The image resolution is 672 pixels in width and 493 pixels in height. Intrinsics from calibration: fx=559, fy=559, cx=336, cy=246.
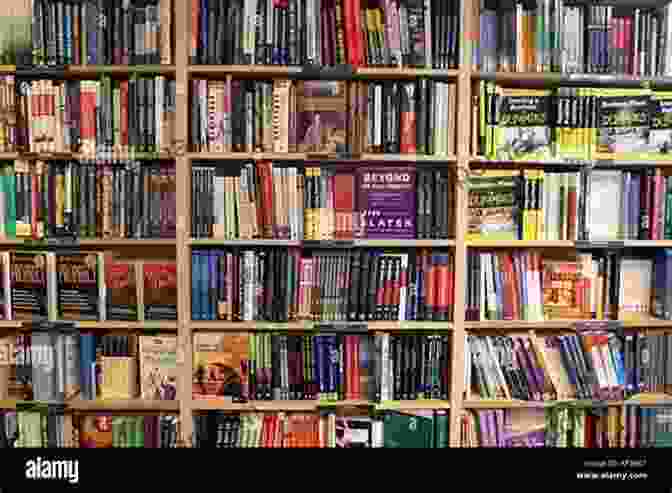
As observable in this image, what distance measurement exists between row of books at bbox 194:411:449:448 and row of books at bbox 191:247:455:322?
405 mm

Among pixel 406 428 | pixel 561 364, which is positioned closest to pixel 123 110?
pixel 406 428

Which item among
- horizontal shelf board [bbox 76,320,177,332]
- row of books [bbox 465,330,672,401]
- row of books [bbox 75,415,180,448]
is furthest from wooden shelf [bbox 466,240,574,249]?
row of books [bbox 75,415,180,448]

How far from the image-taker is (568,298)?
7.24 ft

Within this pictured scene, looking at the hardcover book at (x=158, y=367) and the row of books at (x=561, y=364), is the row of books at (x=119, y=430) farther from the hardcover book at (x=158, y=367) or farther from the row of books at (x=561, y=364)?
the row of books at (x=561, y=364)

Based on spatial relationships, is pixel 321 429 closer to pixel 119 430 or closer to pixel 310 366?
pixel 310 366

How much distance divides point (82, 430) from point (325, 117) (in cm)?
157

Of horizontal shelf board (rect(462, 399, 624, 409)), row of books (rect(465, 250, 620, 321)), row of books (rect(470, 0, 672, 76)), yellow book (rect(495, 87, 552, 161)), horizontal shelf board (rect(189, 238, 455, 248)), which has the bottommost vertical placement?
horizontal shelf board (rect(462, 399, 624, 409))

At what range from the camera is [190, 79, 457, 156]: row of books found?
2102 mm

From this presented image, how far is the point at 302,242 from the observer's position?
7.00ft

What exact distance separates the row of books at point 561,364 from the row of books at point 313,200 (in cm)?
59

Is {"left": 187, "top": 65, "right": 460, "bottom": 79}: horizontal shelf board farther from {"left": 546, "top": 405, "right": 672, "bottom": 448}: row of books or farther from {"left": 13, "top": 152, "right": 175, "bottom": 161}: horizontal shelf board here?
{"left": 546, "top": 405, "right": 672, "bottom": 448}: row of books
